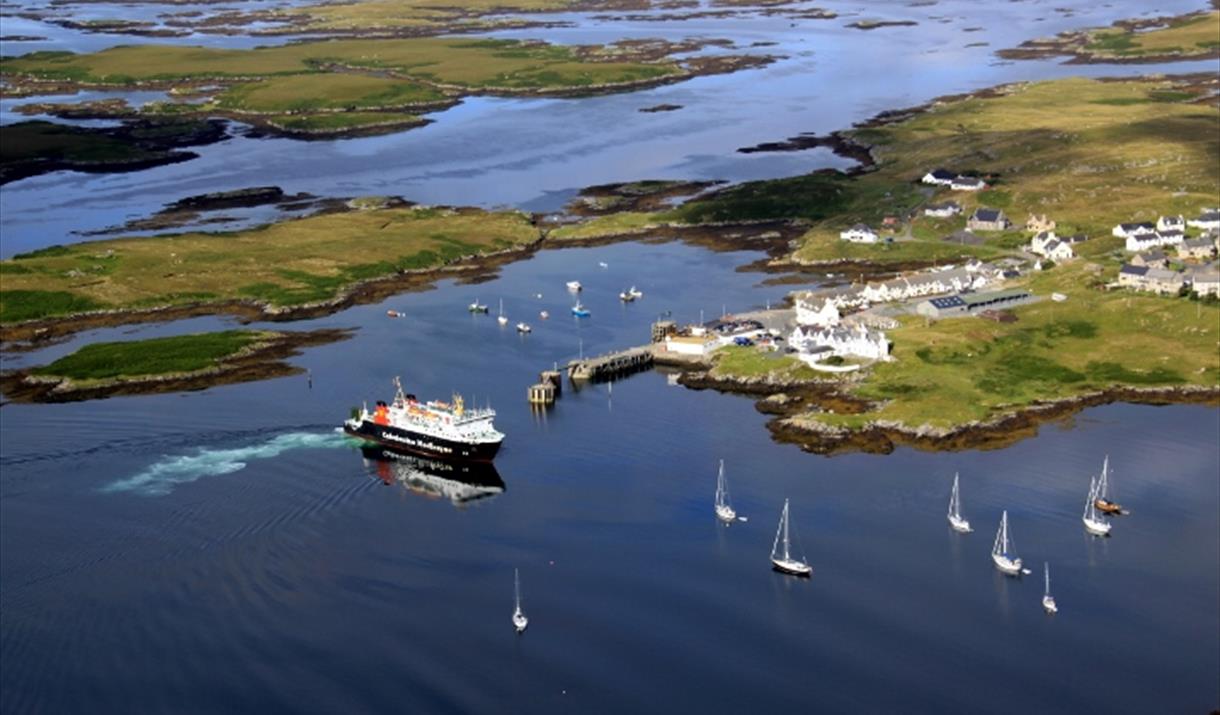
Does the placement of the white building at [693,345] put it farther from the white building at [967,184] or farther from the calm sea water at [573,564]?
the white building at [967,184]

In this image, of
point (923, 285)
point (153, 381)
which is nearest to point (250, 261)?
point (153, 381)

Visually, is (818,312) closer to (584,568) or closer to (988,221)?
(988,221)

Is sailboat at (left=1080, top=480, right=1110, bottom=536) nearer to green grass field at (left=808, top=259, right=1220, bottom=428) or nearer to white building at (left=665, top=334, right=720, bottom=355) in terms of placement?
green grass field at (left=808, top=259, right=1220, bottom=428)

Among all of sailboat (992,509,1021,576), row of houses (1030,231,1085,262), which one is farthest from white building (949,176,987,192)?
sailboat (992,509,1021,576)

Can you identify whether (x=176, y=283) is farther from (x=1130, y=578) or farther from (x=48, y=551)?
(x=1130, y=578)

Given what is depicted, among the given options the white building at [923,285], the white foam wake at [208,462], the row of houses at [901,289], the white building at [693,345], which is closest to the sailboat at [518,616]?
the white foam wake at [208,462]

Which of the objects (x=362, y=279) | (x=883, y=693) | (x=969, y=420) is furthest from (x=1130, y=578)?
(x=362, y=279)
